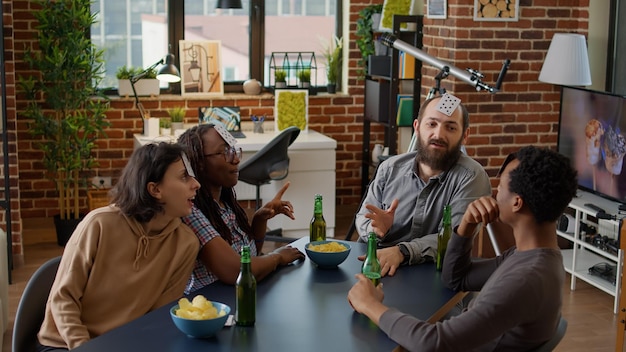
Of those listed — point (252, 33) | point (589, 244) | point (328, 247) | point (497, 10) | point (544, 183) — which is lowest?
point (589, 244)

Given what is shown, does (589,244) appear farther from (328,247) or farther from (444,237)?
(328,247)

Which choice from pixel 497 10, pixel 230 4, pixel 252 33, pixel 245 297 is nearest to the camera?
pixel 245 297

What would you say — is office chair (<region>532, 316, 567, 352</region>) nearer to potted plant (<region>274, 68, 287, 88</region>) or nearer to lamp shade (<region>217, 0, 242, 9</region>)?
lamp shade (<region>217, 0, 242, 9</region>)

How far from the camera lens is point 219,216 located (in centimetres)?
321

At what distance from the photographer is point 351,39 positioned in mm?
7078

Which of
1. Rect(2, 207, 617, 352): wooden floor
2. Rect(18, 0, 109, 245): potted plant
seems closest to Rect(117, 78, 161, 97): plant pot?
Rect(18, 0, 109, 245): potted plant

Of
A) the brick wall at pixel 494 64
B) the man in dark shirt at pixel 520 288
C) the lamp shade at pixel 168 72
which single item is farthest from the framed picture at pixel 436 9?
the man in dark shirt at pixel 520 288

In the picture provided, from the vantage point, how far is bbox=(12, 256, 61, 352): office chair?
277cm

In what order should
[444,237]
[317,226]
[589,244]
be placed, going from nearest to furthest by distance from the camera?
[444,237]
[317,226]
[589,244]

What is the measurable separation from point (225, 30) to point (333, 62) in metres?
0.88

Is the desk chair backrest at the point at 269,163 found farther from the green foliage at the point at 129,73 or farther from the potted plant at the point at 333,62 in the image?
the potted plant at the point at 333,62

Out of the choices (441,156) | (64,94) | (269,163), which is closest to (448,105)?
(441,156)

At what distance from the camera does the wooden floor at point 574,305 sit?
450 cm

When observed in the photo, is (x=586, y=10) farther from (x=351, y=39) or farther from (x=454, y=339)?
(x=454, y=339)
